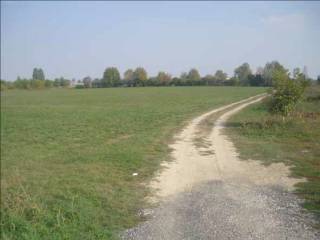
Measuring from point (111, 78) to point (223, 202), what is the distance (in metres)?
96.6

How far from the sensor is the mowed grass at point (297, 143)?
716 cm

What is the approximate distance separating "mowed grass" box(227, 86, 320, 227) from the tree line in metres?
0.84

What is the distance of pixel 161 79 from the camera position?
226 feet

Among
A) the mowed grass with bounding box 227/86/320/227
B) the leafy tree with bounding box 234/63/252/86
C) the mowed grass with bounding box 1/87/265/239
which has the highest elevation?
the leafy tree with bounding box 234/63/252/86

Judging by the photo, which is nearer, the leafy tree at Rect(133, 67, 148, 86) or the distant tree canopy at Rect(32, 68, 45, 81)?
the leafy tree at Rect(133, 67, 148, 86)

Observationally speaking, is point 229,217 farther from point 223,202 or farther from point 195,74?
point 195,74

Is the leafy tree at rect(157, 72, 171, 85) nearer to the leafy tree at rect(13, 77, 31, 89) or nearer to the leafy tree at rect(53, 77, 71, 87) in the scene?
the leafy tree at rect(53, 77, 71, 87)

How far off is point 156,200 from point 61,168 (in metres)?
5.97

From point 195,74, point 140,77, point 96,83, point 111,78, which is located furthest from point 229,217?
point 96,83

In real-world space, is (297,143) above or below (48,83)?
below

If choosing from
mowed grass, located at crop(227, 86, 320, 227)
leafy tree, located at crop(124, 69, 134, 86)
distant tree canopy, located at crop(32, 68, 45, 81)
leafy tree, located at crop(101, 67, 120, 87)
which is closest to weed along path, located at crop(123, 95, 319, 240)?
mowed grass, located at crop(227, 86, 320, 227)

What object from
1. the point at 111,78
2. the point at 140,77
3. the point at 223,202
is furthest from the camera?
the point at 111,78

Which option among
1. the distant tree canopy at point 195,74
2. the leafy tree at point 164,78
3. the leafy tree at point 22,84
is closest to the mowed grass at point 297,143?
the distant tree canopy at point 195,74

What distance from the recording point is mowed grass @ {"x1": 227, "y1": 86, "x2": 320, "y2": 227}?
282 inches
